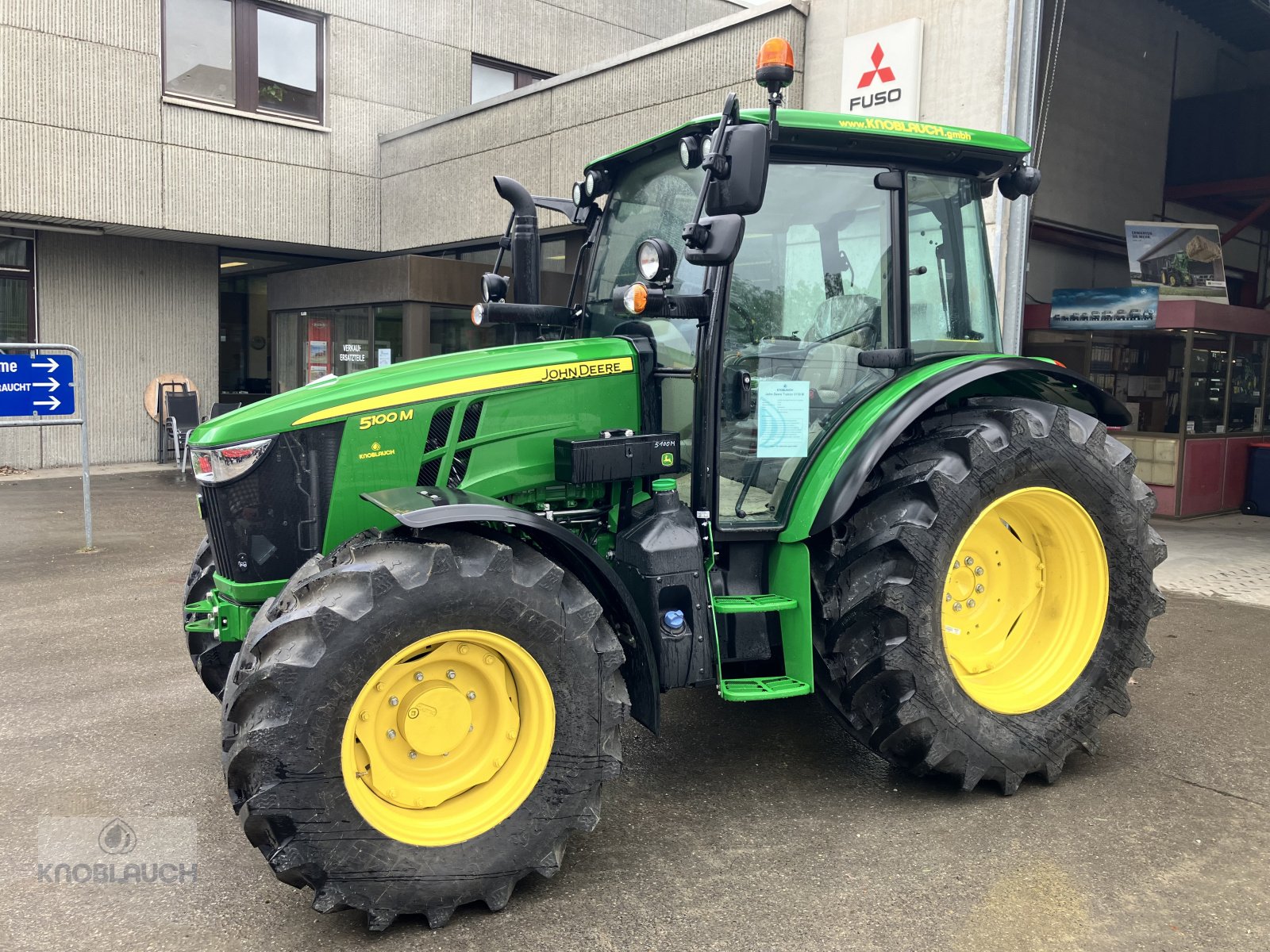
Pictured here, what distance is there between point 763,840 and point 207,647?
7.36ft

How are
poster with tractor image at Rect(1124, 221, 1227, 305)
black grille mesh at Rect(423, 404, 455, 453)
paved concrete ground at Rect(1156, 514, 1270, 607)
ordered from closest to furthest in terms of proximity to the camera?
black grille mesh at Rect(423, 404, 455, 453) → paved concrete ground at Rect(1156, 514, 1270, 607) → poster with tractor image at Rect(1124, 221, 1227, 305)

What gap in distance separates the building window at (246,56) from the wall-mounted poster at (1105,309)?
10166mm

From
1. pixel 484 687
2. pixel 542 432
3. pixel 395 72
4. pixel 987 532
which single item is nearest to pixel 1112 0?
pixel 395 72

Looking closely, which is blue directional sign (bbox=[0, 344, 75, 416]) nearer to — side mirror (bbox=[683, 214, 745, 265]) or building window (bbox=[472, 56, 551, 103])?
side mirror (bbox=[683, 214, 745, 265])

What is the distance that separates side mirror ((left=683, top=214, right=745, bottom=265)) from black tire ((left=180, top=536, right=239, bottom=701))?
7.32ft

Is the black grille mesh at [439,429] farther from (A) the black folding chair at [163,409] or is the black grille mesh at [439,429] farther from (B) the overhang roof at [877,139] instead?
(A) the black folding chair at [163,409]

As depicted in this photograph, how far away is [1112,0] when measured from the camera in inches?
469

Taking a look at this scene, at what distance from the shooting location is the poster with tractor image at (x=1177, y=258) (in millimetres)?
10961

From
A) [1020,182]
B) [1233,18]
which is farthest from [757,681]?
[1233,18]

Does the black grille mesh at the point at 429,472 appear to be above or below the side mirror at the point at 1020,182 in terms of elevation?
below

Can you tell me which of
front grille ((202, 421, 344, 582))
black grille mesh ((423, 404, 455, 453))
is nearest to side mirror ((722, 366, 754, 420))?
black grille mesh ((423, 404, 455, 453))

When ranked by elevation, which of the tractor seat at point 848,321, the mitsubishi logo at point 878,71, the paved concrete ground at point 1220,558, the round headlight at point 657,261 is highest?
the mitsubishi logo at point 878,71

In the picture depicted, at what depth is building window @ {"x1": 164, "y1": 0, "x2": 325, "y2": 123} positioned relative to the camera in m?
13.4

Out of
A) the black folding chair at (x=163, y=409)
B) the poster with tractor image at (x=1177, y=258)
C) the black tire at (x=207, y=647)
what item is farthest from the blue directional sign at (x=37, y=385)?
the poster with tractor image at (x=1177, y=258)
